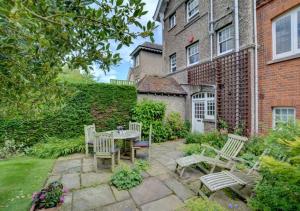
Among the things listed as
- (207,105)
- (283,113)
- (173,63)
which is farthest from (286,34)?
(173,63)

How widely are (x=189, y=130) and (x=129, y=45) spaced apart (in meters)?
9.43

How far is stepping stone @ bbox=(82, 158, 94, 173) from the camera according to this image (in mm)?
5609

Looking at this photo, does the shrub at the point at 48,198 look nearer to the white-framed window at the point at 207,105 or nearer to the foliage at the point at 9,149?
the foliage at the point at 9,149

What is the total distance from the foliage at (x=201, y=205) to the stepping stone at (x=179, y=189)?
25 cm

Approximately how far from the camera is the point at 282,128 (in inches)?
137

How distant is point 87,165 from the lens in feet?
19.6

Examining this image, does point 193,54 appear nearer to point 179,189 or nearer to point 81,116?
point 81,116

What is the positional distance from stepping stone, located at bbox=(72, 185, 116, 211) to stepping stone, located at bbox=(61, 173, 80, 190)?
354 mm

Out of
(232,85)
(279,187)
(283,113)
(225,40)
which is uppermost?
(225,40)

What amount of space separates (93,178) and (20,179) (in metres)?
1.92

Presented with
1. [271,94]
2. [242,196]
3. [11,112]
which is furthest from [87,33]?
[271,94]

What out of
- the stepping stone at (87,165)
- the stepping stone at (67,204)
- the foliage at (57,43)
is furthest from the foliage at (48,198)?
the stepping stone at (87,165)

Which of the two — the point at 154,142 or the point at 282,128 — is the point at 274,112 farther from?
the point at 154,142

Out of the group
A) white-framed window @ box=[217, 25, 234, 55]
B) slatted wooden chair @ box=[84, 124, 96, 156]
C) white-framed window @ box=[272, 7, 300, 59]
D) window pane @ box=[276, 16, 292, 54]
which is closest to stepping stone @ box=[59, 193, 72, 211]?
slatted wooden chair @ box=[84, 124, 96, 156]
